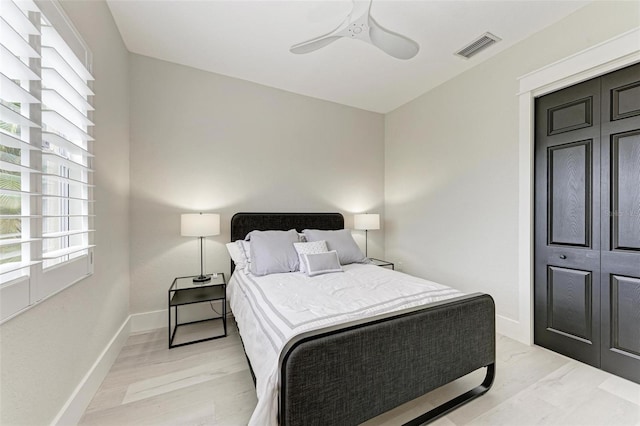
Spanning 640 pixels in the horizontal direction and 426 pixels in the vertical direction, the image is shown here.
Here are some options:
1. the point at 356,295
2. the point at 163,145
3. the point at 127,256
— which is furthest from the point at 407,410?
the point at 163,145

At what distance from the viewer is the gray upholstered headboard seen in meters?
3.11

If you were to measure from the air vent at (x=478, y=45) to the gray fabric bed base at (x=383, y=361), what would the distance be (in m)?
2.35

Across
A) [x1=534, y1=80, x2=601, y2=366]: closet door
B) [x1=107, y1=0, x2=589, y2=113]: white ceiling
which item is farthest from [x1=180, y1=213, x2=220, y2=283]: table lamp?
[x1=534, y1=80, x2=601, y2=366]: closet door

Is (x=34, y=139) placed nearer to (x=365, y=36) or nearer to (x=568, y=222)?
(x=365, y=36)

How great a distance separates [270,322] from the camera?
153 cm

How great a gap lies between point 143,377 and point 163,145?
220cm

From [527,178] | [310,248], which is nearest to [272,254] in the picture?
[310,248]

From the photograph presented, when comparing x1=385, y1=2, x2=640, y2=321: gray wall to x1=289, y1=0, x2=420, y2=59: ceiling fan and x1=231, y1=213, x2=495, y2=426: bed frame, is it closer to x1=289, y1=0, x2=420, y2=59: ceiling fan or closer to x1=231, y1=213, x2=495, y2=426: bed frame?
x1=231, y1=213, x2=495, y2=426: bed frame

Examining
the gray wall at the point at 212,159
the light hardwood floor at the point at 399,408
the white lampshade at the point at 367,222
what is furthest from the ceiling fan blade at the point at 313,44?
the light hardwood floor at the point at 399,408

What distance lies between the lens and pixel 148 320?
2.78m

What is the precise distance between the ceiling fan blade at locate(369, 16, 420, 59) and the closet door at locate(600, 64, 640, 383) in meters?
1.57

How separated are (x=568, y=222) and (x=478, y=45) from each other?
1851 millimetres

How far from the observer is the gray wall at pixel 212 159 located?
9.14ft

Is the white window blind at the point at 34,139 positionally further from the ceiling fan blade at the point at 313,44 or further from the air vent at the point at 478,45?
the air vent at the point at 478,45
